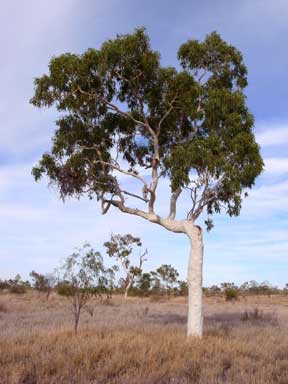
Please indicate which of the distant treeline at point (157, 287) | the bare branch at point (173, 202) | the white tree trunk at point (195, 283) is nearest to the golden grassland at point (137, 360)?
the white tree trunk at point (195, 283)

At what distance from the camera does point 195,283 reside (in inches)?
532

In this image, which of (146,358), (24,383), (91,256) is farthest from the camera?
(91,256)

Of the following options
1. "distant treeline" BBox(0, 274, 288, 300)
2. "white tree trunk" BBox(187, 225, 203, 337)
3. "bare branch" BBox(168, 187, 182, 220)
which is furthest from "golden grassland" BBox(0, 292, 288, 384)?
"distant treeline" BBox(0, 274, 288, 300)

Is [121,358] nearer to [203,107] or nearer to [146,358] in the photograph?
[146,358]

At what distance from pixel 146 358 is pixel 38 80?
9.21m

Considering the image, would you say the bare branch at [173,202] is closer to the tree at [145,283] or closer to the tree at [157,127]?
the tree at [157,127]

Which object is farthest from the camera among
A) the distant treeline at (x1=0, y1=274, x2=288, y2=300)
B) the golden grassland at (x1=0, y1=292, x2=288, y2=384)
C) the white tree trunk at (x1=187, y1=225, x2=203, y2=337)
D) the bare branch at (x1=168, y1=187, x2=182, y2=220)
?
the distant treeline at (x1=0, y1=274, x2=288, y2=300)

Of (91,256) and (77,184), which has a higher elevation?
(77,184)

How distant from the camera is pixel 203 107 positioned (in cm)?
1470

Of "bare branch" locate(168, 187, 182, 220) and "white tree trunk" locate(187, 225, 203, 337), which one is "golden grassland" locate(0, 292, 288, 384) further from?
"bare branch" locate(168, 187, 182, 220)

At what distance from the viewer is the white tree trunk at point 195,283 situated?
13.2m

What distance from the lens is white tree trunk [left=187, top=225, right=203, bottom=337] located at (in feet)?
43.2

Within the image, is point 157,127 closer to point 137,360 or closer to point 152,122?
point 152,122

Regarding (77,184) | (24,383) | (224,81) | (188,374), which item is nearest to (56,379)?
(24,383)
